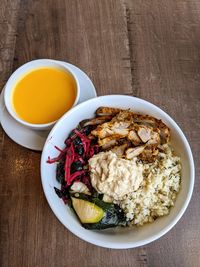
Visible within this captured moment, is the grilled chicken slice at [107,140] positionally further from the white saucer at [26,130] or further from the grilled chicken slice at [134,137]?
the white saucer at [26,130]

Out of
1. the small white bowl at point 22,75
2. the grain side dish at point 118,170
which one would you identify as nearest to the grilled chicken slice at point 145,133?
the grain side dish at point 118,170

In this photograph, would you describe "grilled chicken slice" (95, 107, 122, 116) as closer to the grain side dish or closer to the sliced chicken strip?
the grain side dish

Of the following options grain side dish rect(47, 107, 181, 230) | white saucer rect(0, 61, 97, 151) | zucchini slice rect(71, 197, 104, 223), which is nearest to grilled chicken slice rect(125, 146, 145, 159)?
grain side dish rect(47, 107, 181, 230)

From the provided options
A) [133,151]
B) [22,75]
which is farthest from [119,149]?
[22,75]

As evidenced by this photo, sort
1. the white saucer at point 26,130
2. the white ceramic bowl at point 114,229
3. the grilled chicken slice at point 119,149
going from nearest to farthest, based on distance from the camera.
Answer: the white ceramic bowl at point 114,229, the grilled chicken slice at point 119,149, the white saucer at point 26,130

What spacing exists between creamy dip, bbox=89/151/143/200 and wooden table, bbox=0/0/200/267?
27cm

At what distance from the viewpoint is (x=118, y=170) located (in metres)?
1.09

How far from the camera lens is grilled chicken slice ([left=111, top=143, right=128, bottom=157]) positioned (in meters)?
1.15

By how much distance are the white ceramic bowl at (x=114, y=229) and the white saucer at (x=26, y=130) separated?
0.48 feet

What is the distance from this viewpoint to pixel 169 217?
3.59ft

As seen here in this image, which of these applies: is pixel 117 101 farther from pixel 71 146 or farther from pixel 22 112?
pixel 22 112

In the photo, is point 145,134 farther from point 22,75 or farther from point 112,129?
point 22,75

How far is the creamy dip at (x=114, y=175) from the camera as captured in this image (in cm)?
108

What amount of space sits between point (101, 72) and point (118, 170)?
564mm
